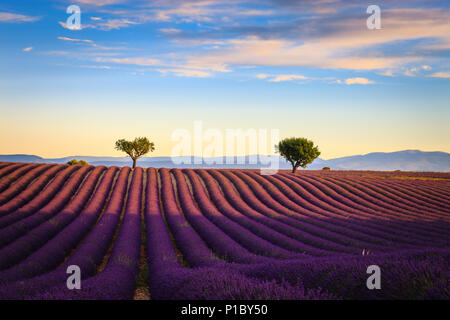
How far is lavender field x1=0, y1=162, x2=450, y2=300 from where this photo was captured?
430 cm

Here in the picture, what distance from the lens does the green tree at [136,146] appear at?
144ft

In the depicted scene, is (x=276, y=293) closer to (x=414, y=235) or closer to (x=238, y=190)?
(x=414, y=235)

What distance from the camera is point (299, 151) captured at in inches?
1718

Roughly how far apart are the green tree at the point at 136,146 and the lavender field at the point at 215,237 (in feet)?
40.6

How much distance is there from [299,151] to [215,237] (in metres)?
32.8

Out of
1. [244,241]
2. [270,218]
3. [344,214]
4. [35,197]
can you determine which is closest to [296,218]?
[270,218]

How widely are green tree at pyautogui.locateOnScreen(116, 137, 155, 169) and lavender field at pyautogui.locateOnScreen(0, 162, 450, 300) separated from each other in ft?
40.6

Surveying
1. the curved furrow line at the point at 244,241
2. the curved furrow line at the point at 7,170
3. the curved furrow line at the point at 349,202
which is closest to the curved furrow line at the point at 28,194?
the curved furrow line at the point at 7,170

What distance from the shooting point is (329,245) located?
39.7 ft

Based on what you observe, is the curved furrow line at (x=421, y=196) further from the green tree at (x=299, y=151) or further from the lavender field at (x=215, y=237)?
the green tree at (x=299, y=151)

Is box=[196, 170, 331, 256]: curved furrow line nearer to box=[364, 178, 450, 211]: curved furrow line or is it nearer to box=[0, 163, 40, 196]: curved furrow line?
box=[0, 163, 40, 196]: curved furrow line

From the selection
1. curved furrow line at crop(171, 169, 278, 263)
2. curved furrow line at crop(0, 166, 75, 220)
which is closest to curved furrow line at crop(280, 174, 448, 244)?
curved furrow line at crop(171, 169, 278, 263)
